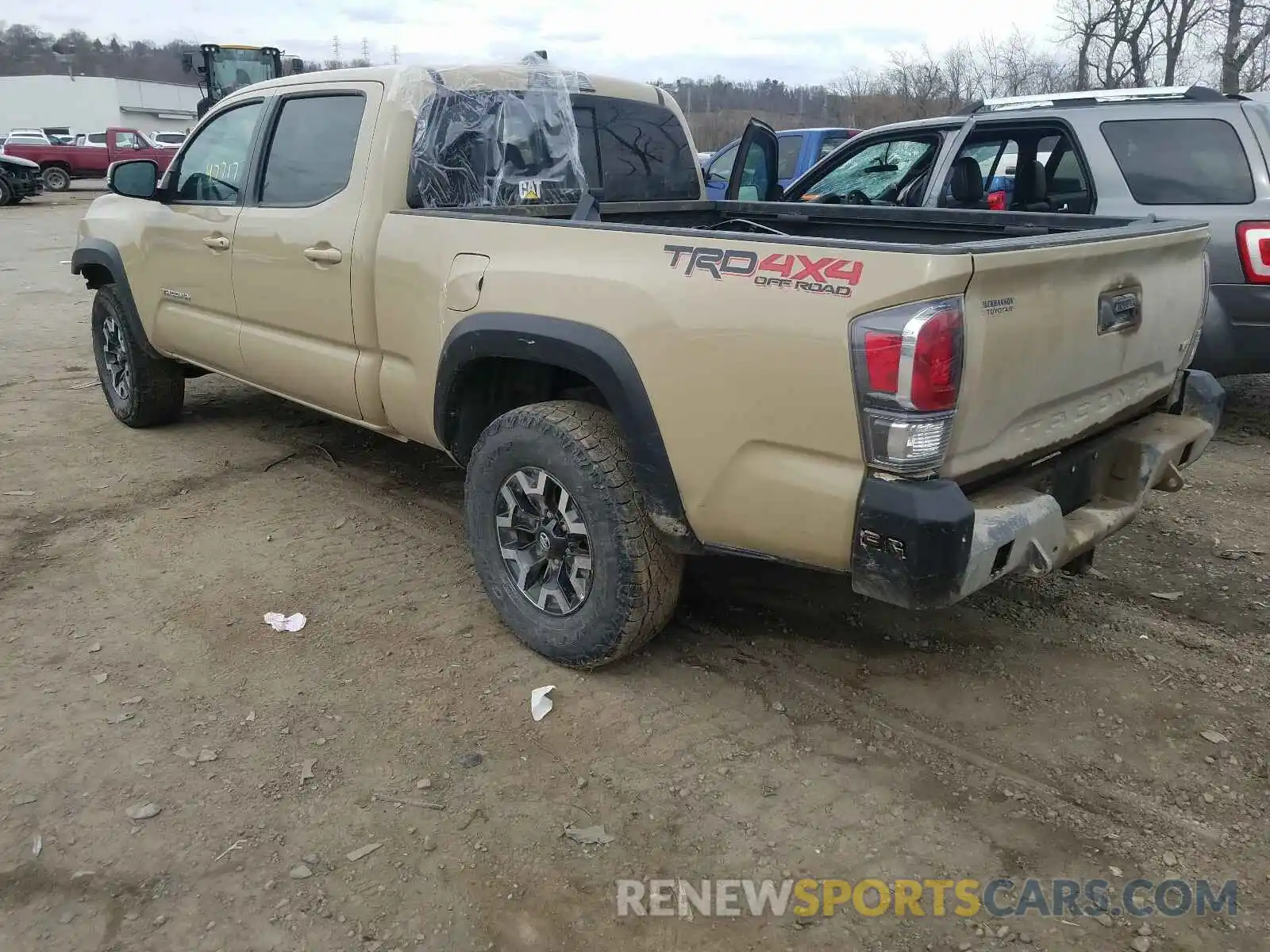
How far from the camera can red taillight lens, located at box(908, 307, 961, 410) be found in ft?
7.43

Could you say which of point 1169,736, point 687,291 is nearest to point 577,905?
point 687,291

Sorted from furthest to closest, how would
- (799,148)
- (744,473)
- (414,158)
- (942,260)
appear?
(799,148)
(414,158)
(744,473)
(942,260)

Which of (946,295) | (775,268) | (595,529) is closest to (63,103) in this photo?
(595,529)

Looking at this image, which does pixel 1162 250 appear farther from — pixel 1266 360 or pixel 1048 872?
pixel 1266 360

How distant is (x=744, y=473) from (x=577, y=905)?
1.15 metres

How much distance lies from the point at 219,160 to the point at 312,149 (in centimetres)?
93

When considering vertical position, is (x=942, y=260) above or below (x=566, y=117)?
below

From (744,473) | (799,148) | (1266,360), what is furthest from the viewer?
(799,148)

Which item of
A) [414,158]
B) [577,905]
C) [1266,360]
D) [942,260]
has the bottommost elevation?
[577,905]

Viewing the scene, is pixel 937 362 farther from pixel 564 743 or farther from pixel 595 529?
pixel 564 743

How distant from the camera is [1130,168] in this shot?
5465mm

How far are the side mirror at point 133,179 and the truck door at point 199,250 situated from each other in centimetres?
8

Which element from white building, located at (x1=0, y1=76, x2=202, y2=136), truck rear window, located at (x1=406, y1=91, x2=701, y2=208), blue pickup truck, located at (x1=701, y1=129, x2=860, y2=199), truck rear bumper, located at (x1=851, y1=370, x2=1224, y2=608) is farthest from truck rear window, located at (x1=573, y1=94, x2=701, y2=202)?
white building, located at (x1=0, y1=76, x2=202, y2=136)

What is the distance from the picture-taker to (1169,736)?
291 cm
